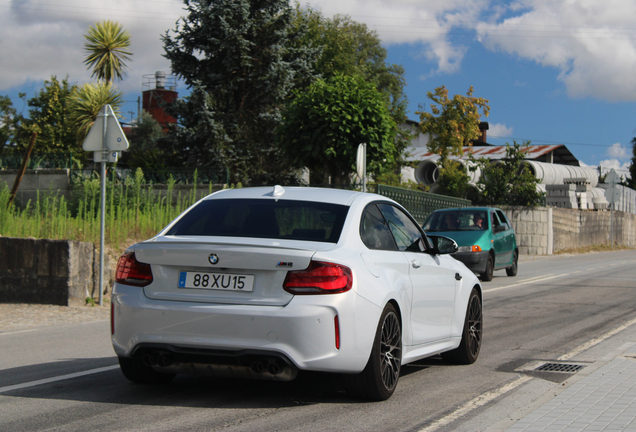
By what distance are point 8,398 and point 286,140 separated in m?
16.3

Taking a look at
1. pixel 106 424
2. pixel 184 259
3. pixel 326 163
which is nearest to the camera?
pixel 106 424

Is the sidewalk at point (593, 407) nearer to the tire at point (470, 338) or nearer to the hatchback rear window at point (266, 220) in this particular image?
the tire at point (470, 338)

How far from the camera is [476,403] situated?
207 inches

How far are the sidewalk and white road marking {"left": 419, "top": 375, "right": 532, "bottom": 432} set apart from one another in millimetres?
421

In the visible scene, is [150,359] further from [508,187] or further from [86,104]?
[508,187]

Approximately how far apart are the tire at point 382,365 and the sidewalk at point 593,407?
0.99 m

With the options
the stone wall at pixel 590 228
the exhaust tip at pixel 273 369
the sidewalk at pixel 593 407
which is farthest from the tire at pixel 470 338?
the stone wall at pixel 590 228

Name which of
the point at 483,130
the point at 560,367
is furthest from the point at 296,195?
the point at 483,130

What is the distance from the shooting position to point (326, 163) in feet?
69.4

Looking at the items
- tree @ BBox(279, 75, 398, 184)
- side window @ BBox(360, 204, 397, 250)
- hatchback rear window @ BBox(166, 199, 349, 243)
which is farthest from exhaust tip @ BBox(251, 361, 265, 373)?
tree @ BBox(279, 75, 398, 184)

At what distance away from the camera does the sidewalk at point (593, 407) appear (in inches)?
177

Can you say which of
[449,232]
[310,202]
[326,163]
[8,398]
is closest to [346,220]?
[310,202]

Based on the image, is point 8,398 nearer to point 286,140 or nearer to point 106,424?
point 106,424

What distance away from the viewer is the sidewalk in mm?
4484
